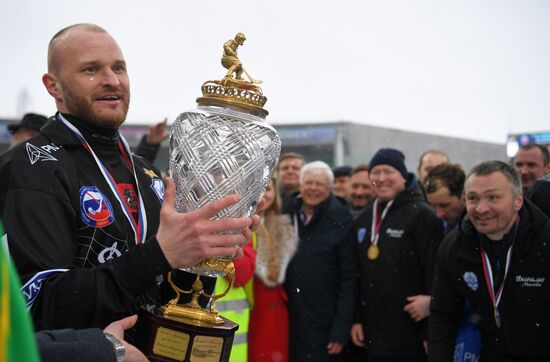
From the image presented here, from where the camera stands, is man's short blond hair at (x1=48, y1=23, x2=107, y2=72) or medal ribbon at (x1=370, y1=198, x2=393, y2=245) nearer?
man's short blond hair at (x1=48, y1=23, x2=107, y2=72)

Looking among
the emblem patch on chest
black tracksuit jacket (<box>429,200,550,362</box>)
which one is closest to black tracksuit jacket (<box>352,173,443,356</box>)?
black tracksuit jacket (<box>429,200,550,362</box>)

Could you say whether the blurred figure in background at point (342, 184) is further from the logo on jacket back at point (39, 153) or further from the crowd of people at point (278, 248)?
the logo on jacket back at point (39, 153)

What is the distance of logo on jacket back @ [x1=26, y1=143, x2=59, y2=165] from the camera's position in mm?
2072

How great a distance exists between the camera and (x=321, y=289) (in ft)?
Answer: 17.3

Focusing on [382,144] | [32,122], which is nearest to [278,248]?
[32,122]

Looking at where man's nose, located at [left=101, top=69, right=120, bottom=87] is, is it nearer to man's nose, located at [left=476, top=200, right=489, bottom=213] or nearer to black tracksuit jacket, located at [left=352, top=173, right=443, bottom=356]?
man's nose, located at [left=476, top=200, right=489, bottom=213]

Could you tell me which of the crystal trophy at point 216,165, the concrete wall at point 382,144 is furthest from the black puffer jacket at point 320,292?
the concrete wall at point 382,144

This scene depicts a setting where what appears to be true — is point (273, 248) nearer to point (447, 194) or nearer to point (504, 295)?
point (447, 194)

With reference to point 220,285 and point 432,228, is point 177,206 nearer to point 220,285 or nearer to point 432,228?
point 220,285

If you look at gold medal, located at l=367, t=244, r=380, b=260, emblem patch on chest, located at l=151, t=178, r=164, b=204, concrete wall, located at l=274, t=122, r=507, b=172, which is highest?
concrete wall, located at l=274, t=122, r=507, b=172

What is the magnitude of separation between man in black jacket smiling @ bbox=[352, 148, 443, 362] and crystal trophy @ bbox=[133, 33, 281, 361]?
3074 mm

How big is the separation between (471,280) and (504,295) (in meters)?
0.26

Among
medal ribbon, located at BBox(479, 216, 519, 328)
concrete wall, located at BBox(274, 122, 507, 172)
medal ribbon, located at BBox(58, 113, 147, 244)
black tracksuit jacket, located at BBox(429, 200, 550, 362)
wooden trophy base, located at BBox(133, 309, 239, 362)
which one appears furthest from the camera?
concrete wall, located at BBox(274, 122, 507, 172)

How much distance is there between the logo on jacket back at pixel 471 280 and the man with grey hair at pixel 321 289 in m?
1.27
